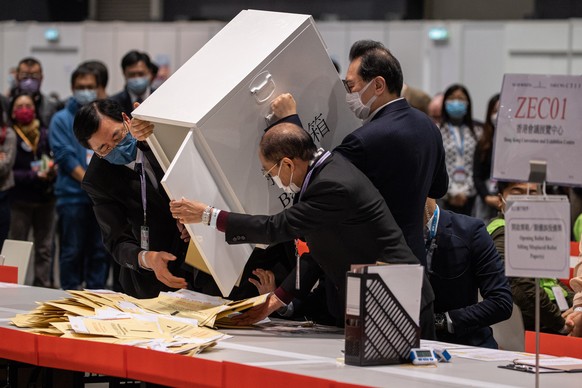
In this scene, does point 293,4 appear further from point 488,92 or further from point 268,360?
point 268,360

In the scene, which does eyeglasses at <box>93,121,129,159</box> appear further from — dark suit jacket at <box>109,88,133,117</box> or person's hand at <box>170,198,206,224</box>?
dark suit jacket at <box>109,88,133,117</box>

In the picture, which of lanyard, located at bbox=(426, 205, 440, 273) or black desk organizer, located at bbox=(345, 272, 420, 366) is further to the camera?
lanyard, located at bbox=(426, 205, 440, 273)

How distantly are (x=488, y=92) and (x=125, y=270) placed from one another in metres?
6.50

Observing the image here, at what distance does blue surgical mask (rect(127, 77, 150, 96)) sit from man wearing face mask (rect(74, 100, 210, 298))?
10.7 ft

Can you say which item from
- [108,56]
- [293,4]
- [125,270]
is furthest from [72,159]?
[293,4]

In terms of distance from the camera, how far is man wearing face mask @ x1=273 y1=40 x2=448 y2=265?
3670 mm

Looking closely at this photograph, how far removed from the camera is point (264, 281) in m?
4.00

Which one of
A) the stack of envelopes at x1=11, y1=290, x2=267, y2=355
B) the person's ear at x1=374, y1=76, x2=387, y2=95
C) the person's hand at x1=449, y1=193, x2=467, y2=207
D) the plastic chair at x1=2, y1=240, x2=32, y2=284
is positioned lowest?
the stack of envelopes at x1=11, y1=290, x2=267, y2=355

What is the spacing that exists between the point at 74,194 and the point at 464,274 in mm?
4136

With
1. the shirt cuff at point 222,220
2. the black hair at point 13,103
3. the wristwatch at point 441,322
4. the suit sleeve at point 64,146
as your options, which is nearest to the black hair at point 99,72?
the suit sleeve at point 64,146

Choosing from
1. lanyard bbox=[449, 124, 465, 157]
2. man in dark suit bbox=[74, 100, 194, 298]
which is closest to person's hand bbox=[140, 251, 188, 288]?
man in dark suit bbox=[74, 100, 194, 298]

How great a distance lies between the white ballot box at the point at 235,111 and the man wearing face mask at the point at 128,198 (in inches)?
13.6

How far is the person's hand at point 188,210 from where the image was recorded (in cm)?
356

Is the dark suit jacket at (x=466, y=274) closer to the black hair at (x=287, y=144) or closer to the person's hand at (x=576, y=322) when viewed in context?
the person's hand at (x=576, y=322)
